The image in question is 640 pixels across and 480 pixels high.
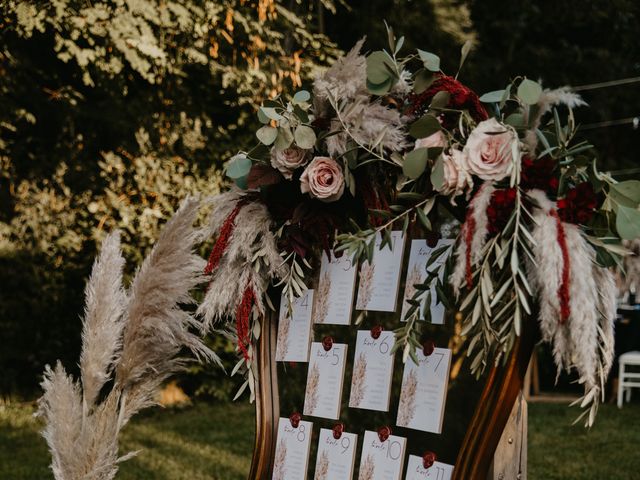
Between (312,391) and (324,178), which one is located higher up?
(324,178)

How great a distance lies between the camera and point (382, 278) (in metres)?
1.80

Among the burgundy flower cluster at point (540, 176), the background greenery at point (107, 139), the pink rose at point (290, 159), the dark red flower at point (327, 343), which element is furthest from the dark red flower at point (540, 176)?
the background greenery at point (107, 139)

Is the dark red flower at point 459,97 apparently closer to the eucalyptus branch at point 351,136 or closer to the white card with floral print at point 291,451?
the eucalyptus branch at point 351,136

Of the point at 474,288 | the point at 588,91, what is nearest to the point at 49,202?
the point at 474,288

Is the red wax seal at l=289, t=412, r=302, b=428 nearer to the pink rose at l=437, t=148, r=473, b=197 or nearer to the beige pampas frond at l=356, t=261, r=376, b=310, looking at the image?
the beige pampas frond at l=356, t=261, r=376, b=310

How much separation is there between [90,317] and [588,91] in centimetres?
1213

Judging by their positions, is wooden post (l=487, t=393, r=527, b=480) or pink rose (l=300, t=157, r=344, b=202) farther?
pink rose (l=300, t=157, r=344, b=202)

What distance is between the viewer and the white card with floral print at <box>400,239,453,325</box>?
1.63 meters

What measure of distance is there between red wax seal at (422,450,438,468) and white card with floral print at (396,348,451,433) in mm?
46

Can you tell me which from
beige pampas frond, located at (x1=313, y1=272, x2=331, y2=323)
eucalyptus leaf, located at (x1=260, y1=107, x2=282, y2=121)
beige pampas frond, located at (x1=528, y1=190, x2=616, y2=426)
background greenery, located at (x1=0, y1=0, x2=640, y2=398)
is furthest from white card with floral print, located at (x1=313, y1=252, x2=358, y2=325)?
background greenery, located at (x1=0, y1=0, x2=640, y2=398)

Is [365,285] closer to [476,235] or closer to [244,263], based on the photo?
[244,263]

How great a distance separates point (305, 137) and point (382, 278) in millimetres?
358

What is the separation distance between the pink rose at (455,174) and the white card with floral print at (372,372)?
0.39m

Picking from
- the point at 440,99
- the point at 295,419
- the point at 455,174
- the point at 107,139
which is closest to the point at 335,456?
the point at 295,419
